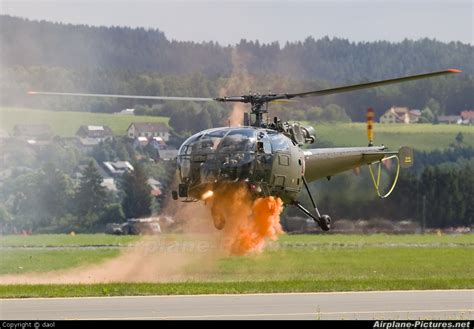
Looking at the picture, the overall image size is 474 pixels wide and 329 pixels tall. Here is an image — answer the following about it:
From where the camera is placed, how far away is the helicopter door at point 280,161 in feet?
92.8

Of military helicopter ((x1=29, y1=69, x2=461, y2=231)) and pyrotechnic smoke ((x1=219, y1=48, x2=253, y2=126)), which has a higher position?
pyrotechnic smoke ((x1=219, y1=48, x2=253, y2=126))

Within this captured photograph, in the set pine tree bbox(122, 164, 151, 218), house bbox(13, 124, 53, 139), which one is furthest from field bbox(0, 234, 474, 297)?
house bbox(13, 124, 53, 139)

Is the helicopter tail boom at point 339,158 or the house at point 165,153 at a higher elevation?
the helicopter tail boom at point 339,158

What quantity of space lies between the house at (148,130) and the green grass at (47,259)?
18815mm

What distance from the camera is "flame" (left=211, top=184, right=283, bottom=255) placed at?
28.3 meters

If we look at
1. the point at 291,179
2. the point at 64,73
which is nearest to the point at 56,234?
the point at 64,73

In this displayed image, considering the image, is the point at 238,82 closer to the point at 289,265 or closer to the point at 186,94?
the point at 186,94

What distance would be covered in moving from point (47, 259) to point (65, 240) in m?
10.9

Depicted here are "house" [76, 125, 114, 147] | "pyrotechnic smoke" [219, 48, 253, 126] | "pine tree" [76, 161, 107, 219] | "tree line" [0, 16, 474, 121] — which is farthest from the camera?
"house" [76, 125, 114, 147]

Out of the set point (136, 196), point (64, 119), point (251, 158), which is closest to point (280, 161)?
point (251, 158)

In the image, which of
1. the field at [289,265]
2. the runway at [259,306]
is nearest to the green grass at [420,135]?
the field at [289,265]

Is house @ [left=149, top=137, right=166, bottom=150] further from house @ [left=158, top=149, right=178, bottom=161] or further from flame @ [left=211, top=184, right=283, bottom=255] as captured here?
flame @ [left=211, top=184, right=283, bottom=255]

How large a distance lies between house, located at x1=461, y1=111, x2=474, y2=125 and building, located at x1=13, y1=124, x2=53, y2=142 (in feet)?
81.8

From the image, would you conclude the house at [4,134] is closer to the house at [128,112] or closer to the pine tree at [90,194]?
the house at [128,112]
